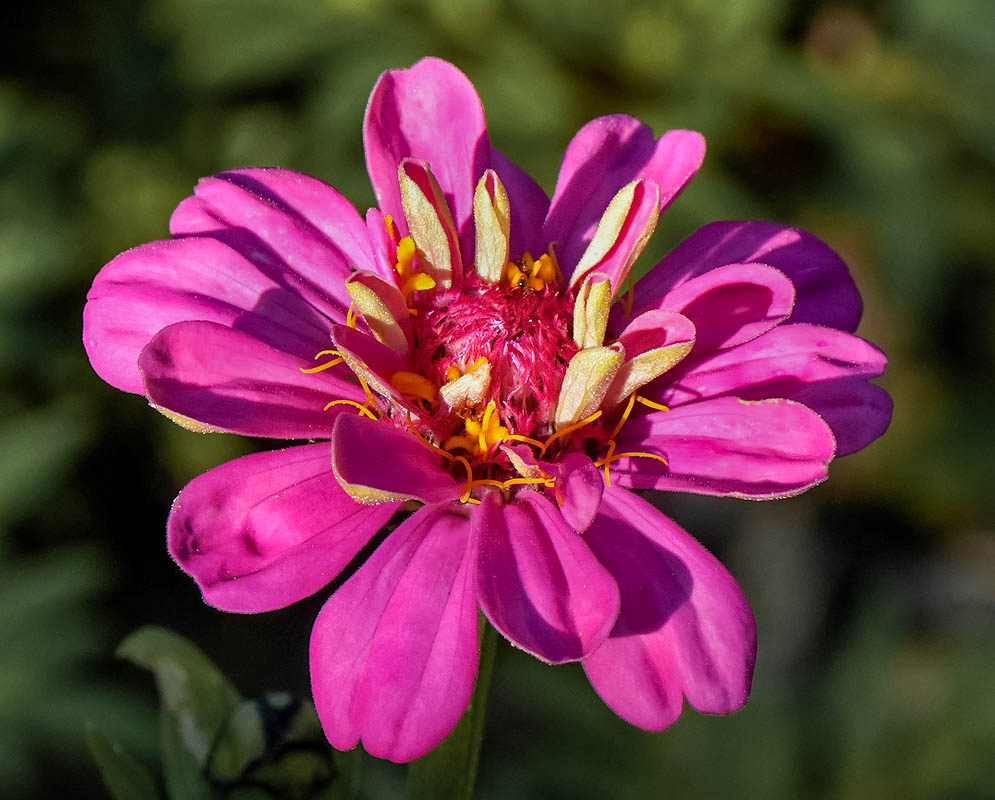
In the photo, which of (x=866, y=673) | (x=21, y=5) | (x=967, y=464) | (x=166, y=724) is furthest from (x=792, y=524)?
(x=21, y=5)

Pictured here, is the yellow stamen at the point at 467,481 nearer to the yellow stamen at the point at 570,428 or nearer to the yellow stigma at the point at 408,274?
the yellow stamen at the point at 570,428

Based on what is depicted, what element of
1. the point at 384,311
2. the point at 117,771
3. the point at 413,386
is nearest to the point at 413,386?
the point at 413,386

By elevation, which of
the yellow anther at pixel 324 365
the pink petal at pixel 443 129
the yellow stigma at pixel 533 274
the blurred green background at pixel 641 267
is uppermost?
the pink petal at pixel 443 129

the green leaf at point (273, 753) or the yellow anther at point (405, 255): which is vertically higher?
the yellow anther at point (405, 255)

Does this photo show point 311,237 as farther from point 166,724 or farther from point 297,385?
point 166,724

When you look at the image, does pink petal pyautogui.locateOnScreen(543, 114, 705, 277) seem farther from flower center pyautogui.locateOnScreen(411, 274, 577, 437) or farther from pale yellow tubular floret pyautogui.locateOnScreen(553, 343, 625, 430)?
pale yellow tubular floret pyautogui.locateOnScreen(553, 343, 625, 430)

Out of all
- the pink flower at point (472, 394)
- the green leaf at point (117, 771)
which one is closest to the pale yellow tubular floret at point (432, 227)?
the pink flower at point (472, 394)

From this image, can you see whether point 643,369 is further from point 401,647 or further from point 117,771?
point 117,771

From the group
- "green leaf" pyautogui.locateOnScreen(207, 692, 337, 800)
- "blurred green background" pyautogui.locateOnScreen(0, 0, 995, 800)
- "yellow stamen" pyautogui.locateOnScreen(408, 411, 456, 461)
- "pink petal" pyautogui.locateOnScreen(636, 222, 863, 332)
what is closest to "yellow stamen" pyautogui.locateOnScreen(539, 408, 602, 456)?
"yellow stamen" pyautogui.locateOnScreen(408, 411, 456, 461)
